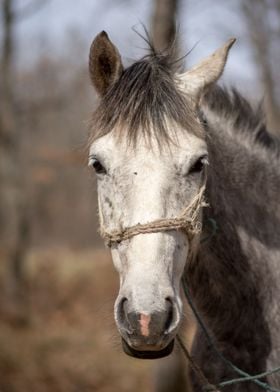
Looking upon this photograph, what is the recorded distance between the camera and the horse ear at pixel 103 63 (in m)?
3.23

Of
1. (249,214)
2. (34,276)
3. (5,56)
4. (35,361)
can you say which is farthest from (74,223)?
(249,214)

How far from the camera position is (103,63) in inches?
130

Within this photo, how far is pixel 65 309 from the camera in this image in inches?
552

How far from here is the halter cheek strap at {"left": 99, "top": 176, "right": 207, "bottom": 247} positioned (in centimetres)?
281

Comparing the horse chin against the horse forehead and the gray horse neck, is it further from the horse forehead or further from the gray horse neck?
the horse forehead

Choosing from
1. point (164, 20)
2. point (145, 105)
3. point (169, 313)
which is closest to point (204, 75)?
point (145, 105)

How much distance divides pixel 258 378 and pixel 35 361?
6.57 metres

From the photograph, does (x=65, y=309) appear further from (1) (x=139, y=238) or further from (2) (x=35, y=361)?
(1) (x=139, y=238)

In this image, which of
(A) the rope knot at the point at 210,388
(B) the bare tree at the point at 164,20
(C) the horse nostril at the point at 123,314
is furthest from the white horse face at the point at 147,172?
(B) the bare tree at the point at 164,20

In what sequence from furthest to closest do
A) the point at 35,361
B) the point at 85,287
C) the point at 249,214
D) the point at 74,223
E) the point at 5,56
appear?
the point at 74,223, the point at 85,287, the point at 5,56, the point at 35,361, the point at 249,214

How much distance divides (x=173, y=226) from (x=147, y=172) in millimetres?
289

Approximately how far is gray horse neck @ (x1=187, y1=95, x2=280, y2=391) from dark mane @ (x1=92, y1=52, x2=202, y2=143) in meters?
0.44

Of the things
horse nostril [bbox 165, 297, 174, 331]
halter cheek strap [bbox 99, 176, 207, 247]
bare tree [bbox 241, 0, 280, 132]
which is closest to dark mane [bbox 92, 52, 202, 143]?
halter cheek strap [bbox 99, 176, 207, 247]

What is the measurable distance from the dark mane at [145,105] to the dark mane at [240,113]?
645mm
